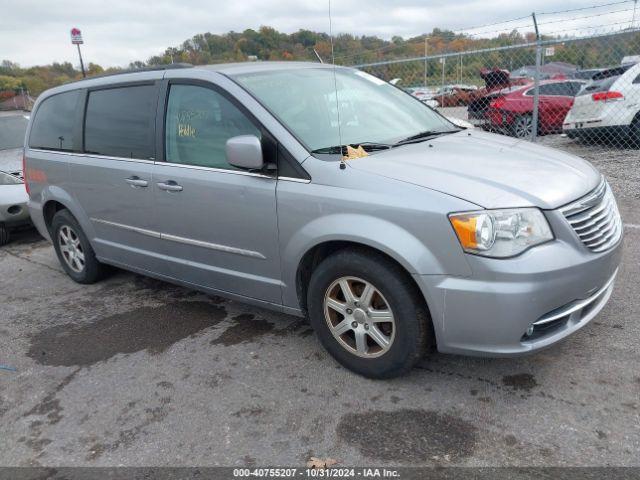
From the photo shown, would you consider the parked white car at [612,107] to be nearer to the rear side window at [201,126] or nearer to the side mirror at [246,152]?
the rear side window at [201,126]

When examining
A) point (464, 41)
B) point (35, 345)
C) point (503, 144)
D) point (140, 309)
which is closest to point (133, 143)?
point (140, 309)

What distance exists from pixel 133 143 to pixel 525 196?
2.76 m

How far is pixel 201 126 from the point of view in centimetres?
357

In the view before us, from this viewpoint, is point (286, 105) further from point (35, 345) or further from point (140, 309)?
point (35, 345)

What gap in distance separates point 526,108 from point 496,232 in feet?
32.0

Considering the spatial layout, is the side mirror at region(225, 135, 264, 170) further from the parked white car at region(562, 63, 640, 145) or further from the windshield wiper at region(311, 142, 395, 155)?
the parked white car at region(562, 63, 640, 145)

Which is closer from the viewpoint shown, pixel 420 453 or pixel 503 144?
pixel 420 453

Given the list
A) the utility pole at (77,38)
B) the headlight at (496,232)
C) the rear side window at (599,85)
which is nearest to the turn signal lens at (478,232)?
the headlight at (496,232)

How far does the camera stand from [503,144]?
351 cm

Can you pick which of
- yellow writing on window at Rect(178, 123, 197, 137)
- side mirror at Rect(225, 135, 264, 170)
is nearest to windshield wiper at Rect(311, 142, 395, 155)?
side mirror at Rect(225, 135, 264, 170)

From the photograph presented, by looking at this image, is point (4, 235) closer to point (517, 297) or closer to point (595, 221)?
point (517, 297)

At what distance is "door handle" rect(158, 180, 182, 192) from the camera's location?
3612 millimetres

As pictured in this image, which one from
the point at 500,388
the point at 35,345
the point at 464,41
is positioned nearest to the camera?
the point at 500,388

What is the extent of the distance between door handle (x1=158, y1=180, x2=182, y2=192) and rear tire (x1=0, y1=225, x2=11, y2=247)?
4.24 metres
